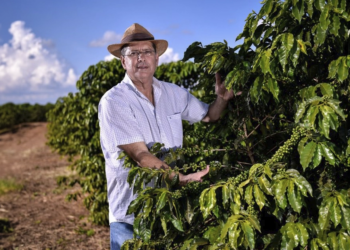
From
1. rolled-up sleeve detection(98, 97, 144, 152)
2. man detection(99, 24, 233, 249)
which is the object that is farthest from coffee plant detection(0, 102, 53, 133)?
rolled-up sleeve detection(98, 97, 144, 152)

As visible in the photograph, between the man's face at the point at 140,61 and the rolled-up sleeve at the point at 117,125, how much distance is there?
1.09 ft

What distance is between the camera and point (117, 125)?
9.57ft

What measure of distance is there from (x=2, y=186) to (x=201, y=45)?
7.76 m

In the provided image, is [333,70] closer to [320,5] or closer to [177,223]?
[320,5]

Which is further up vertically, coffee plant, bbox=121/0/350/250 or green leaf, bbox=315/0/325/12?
green leaf, bbox=315/0/325/12

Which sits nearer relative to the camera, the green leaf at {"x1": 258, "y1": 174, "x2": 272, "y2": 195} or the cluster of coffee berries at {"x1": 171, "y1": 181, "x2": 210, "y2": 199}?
the green leaf at {"x1": 258, "y1": 174, "x2": 272, "y2": 195}

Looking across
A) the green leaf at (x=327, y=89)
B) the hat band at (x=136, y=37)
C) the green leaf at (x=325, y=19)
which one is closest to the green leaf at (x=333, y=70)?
the green leaf at (x=327, y=89)

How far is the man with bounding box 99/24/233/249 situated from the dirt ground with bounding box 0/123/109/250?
3.27 metres

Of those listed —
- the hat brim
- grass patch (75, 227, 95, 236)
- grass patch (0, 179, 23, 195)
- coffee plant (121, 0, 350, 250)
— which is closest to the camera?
coffee plant (121, 0, 350, 250)

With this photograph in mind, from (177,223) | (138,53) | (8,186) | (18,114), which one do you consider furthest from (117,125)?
(18,114)

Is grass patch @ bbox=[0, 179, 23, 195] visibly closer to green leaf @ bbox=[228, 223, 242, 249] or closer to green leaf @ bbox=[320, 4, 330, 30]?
green leaf @ bbox=[228, 223, 242, 249]

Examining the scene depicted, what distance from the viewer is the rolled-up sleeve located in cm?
287

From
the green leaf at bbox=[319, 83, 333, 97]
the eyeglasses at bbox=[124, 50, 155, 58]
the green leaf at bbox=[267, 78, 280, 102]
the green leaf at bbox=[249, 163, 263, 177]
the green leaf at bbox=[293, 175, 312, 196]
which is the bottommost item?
the green leaf at bbox=[293, 175, 312, 196]

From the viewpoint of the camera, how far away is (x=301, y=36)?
275 centimetres
